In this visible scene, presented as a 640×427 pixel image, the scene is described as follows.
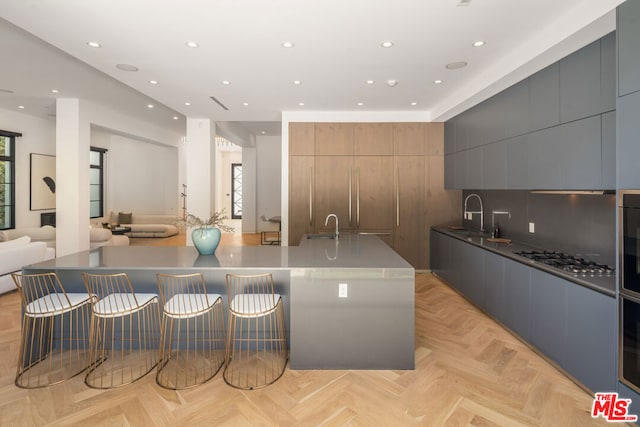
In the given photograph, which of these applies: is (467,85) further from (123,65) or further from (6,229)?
(6,229)

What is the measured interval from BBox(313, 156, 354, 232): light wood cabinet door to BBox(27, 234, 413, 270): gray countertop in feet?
6.86

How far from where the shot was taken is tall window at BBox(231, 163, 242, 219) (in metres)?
14.1

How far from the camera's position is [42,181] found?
773cm

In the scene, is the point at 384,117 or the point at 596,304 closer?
the point at 596,304

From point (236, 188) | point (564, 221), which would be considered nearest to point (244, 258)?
point (564, 221)

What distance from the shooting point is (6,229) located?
23.4 feet

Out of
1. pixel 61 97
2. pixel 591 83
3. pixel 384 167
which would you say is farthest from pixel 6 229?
pixel 591 83

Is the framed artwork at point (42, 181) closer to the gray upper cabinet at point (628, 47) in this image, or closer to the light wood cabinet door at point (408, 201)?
the light wood cabinet door at point (408, 201)

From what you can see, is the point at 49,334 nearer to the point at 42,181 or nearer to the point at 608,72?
the point at 608,72

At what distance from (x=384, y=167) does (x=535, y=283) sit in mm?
3232

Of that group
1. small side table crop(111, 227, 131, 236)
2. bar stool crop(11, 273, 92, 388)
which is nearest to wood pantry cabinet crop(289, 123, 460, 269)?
bar stool crop(11, 273, 92, 388)

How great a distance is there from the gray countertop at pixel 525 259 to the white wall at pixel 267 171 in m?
6.28

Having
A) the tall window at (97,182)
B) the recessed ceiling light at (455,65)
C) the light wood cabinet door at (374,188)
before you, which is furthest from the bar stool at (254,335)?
the tall window at (97,182)
